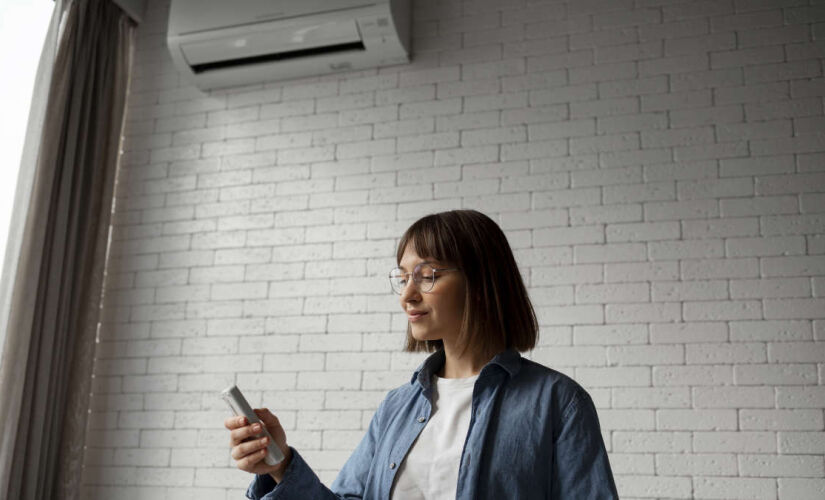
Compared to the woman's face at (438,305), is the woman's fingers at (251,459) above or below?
below

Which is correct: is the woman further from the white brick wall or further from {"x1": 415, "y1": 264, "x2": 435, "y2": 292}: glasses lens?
the white brick wall

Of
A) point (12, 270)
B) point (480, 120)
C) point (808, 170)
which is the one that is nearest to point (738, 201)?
point (808, 170)

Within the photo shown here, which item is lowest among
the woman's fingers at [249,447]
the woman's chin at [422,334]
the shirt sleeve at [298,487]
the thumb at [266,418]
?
the shirt sleeve at [298,487]

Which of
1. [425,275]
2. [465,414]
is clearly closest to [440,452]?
[465,414]

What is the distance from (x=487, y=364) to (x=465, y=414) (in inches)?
3.8

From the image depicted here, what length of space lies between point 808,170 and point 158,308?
8.88ft

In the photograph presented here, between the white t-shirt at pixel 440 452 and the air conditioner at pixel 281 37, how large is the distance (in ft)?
7.41

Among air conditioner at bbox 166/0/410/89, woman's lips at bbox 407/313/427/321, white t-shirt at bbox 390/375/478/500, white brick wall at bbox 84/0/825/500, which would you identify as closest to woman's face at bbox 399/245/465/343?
woman's lips at bbox 407/313/427/321

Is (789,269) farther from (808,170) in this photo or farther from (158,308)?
(158,308)

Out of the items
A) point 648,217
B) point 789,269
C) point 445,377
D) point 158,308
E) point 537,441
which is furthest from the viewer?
point 158,308

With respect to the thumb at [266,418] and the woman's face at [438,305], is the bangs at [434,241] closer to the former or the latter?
the woman's face at [438,305]

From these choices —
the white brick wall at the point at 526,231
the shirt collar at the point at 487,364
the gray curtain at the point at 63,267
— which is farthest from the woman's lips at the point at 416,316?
the gray curtain at the point at 63,267

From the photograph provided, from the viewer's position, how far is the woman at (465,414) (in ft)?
4.35

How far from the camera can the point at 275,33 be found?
3504 mm
